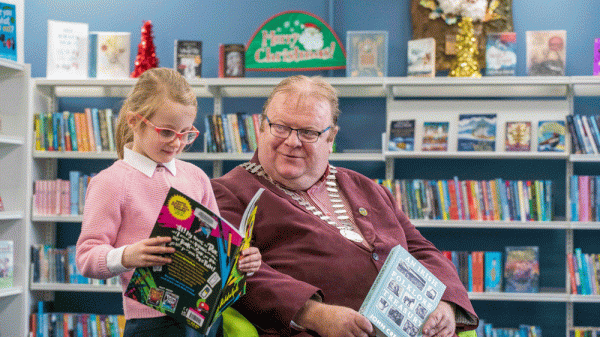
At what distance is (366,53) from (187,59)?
3.60 feet

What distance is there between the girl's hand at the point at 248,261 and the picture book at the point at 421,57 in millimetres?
2407

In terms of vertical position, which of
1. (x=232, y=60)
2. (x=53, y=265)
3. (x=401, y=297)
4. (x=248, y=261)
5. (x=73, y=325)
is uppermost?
(x=232, y=60)

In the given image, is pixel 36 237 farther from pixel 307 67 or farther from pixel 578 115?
pixel 578 115

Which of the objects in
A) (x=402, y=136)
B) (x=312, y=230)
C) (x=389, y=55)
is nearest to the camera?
(x=312, y=230)

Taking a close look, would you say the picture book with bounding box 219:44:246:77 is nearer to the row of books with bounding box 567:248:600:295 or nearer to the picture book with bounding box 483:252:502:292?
the picture book with bounding box 483:252:502:292

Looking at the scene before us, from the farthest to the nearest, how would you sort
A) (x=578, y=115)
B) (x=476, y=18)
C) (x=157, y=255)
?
1. (x=476, y=18)
2. (x=578, y=115)
3. (x=157, y=255)

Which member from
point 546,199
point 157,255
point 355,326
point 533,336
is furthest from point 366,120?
point 157,255

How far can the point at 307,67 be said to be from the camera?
368 cm

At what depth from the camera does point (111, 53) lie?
367cm

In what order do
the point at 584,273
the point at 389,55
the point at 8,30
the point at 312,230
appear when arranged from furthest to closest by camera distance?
the point at 389,55 → the point at 584,273 → the point at 8,30 → the point at 312,230

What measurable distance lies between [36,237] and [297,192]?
2520 millimetres

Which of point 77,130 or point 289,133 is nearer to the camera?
point 289,133

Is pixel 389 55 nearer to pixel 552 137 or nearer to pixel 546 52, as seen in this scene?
pixel 546 52

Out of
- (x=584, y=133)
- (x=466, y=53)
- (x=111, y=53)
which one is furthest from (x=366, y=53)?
(x=111, y=53)
